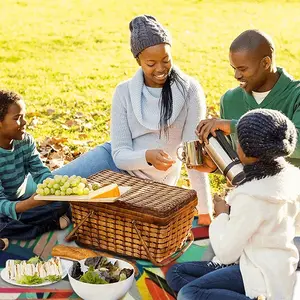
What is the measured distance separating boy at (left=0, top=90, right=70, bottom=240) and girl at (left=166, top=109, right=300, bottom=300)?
125 cm

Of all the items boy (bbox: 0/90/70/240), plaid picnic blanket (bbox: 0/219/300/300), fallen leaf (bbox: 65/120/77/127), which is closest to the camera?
A: plaid picnic blanket (bbox: 0/219/300/300)

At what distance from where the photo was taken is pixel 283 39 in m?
9.23

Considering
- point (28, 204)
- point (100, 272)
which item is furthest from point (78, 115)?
point (100, 272)

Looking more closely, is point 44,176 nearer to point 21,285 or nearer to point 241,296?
point 21,285

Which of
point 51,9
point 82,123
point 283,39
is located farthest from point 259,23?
point 82,123

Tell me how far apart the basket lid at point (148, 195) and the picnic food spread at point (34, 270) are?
16.6 inches

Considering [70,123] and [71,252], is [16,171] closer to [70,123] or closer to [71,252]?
[71,252]

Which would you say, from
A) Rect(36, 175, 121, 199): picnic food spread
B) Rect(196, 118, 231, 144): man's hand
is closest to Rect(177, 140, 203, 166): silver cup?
Rect(196, 118, 231, 144): man's hand

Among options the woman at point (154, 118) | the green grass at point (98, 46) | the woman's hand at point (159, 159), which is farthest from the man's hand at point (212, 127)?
the green grass at point (98, 46)

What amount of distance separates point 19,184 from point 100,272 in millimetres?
989

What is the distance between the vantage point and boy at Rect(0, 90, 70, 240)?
3.54 metres

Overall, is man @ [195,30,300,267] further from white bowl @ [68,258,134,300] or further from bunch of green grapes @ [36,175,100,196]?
white bowl @ [68,258,134,300]

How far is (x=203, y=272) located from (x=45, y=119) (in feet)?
10.6

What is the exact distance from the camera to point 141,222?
3242 mm
